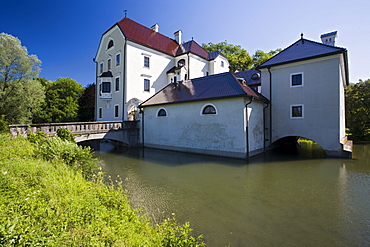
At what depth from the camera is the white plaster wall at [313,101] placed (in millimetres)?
11891

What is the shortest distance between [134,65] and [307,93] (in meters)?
16.9

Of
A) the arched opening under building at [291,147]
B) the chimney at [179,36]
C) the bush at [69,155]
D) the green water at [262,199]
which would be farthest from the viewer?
the chimney at [179,36]

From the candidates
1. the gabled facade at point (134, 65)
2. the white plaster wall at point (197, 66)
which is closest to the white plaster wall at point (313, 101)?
the gabled facade at point (134, 65)

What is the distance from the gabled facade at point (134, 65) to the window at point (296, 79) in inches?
390

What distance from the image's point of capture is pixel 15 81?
60.9ft

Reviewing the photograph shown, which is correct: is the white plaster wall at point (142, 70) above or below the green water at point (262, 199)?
above

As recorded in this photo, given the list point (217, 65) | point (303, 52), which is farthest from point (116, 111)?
point (303, 52)

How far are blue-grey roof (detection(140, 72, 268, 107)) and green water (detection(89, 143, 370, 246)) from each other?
15.5 ft

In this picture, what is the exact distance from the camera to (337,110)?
38.7 ft

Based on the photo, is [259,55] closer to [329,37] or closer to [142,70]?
[329,37]

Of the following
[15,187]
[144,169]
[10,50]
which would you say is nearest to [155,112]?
[144,169]

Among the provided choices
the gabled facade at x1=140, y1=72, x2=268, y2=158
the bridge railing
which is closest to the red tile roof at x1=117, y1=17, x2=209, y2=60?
the gabled facade at x1=140, y1=72, x2=268, y2=158

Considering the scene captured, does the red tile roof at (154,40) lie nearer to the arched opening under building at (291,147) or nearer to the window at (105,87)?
the window at (105,87)

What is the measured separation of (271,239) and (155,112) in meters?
13.9
